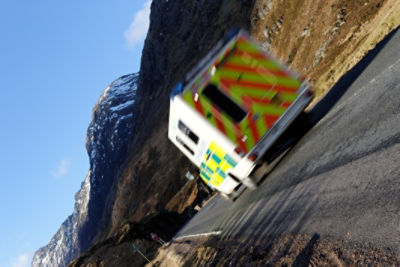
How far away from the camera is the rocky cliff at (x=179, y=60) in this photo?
1409cm

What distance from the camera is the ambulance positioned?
8.29m

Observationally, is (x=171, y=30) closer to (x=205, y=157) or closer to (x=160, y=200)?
(x=160, y=200)

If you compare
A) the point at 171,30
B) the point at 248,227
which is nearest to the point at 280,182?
the point at 248,227

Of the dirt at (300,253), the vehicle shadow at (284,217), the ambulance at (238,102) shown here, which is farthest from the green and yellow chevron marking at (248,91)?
the dirt at (300,253)

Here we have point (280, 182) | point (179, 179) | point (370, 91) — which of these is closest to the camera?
point (370, 91)

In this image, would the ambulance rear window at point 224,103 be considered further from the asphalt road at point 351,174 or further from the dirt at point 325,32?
the dirt at point 325,32

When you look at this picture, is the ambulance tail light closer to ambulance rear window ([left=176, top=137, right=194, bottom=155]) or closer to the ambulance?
the ambulance

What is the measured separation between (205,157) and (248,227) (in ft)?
8.89

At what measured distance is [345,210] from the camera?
13.4ft

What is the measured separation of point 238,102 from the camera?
8234 millimetres

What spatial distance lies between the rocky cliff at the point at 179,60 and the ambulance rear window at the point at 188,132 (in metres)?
5.66

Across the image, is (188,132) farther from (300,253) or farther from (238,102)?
(300,253)

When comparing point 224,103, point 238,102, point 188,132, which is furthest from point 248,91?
point 188,132

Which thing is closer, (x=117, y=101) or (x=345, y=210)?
(x=345, y=210)
